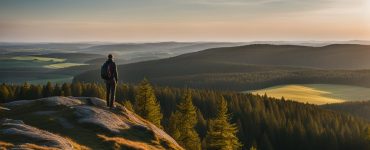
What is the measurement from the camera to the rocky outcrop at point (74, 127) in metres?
40.3

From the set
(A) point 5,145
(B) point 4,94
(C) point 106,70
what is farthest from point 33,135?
(B) point 4,94

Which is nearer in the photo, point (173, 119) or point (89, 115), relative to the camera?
point (89, 115)

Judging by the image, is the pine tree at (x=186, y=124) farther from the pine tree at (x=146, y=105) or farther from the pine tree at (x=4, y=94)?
the pine tree at (x=4, y=94)

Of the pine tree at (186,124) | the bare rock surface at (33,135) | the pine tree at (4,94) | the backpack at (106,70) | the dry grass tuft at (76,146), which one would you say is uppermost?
the backpack at (106,70)

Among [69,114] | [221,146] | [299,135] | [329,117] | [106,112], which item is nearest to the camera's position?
[69,114]

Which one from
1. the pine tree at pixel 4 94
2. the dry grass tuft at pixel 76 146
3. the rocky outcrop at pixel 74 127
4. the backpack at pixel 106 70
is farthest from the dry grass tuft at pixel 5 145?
the pine tree at pixel 4 94

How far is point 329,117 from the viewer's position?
189 metres

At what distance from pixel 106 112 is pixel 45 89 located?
463 ft

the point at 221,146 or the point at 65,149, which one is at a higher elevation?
the point at 65,149

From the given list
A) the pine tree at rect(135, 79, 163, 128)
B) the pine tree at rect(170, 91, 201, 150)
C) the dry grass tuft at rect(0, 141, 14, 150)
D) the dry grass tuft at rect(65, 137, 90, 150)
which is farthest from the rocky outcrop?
the pine tree at rect(170, 91, 201, 150)

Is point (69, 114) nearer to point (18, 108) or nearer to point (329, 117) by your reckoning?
point (18, 108)

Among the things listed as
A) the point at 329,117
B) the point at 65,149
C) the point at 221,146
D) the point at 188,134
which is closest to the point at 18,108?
the point at 65,149

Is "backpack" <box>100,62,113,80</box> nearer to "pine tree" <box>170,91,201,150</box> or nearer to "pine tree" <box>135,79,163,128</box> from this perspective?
"pine tree" <box>135,79,163,128</box>

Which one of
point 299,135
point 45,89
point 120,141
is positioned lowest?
point 299,135
